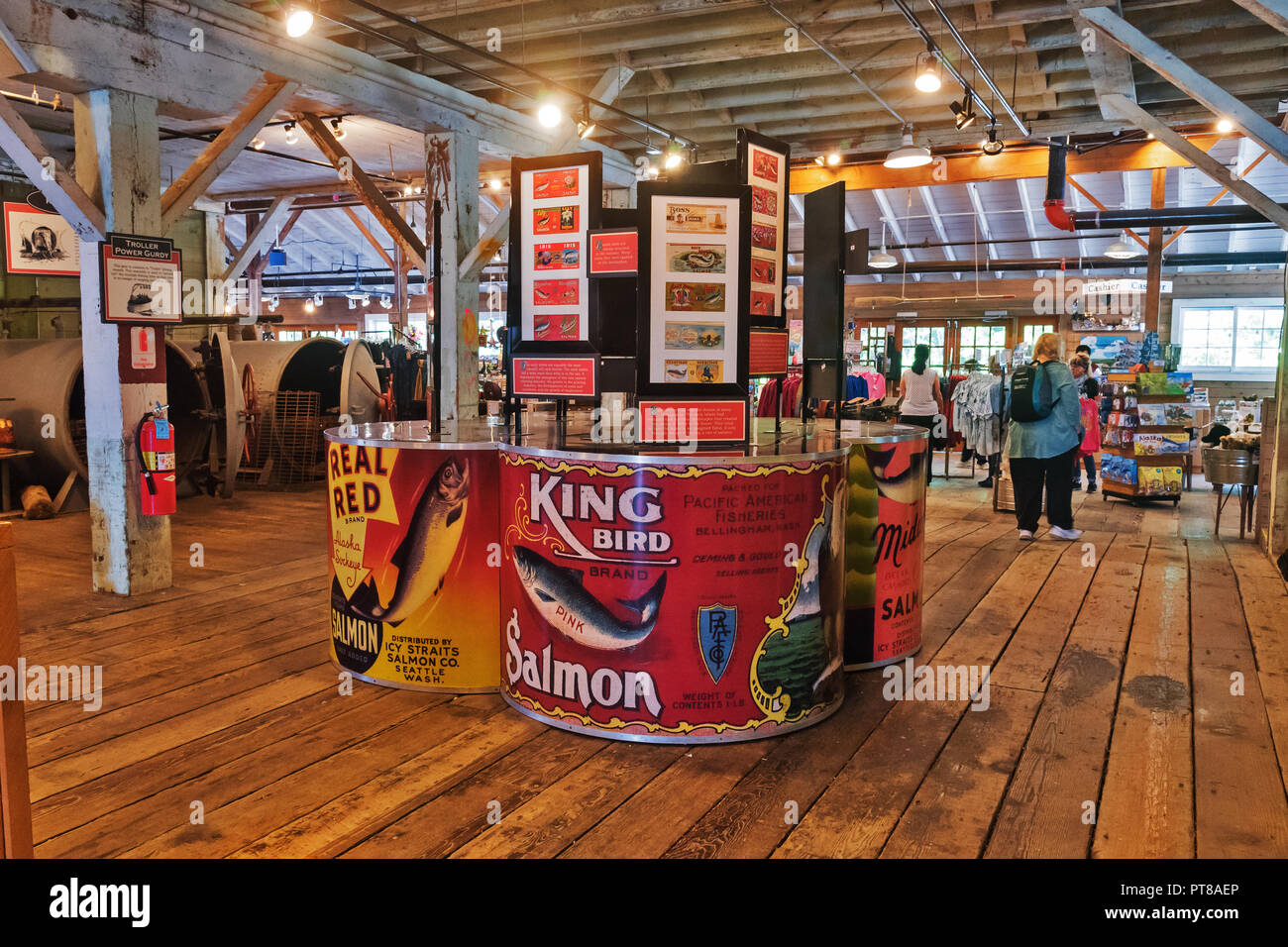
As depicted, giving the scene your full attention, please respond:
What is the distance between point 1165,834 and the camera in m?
2.75

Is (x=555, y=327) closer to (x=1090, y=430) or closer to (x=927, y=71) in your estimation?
(x=927, y=71)

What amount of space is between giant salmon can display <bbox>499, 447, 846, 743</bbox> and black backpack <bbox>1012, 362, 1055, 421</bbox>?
425 cm

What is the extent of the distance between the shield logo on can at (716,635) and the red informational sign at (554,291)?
1435 millimetres

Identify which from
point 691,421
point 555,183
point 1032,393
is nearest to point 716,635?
point 691,421

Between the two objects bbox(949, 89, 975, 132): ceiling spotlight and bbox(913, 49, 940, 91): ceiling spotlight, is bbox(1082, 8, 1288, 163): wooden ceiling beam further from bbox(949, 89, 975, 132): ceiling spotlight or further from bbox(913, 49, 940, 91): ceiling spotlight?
bbox(949, 89, 975, 132): ceiling spotlight

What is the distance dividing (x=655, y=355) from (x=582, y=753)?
4.78 feet

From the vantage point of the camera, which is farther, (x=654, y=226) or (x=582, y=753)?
(x=654, y=226)

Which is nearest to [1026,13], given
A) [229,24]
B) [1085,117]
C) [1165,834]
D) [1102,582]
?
[1085,117]

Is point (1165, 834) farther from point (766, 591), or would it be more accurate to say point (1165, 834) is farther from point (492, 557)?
point (492, 557)

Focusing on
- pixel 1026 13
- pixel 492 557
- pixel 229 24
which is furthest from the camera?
pixel 1026 13

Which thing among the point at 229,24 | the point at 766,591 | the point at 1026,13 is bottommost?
the point at 766,591

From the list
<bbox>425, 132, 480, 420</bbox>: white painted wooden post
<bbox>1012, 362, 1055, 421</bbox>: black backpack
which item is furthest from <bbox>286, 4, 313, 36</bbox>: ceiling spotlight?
<bbox>1012, 362, 1055, 421</bbox>: black backpack

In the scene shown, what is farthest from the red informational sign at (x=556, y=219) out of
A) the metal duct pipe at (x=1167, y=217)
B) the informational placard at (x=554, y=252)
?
the metal duct pipe at (x=1167, y=217)

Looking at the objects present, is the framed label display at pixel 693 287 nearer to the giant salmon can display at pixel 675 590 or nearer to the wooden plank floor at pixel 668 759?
the giant salmon can display at pixel 675 590
